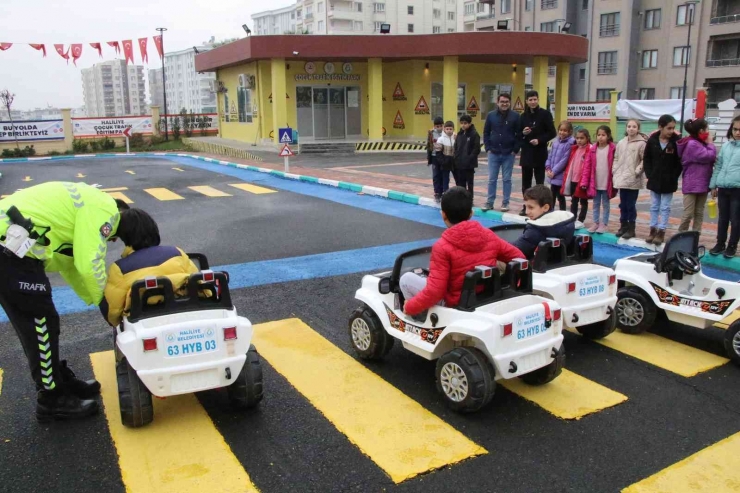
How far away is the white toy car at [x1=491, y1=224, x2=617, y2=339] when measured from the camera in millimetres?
4793

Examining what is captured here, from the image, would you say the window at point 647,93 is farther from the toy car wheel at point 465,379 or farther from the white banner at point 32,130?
the toy car wheel at point 465,379

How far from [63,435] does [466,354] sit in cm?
258

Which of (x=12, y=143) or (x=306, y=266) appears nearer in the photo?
(x=306, y=266)

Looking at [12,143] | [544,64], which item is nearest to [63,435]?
A: [544,64]

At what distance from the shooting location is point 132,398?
3760mm

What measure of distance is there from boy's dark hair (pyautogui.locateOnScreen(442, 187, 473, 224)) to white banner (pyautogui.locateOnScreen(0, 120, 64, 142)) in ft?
104

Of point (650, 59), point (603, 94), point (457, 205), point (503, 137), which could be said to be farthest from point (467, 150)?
point (603, 94)

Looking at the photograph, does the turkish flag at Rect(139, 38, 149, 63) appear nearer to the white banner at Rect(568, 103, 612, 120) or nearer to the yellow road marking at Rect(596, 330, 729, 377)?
the white banner at Rect(568, 103, 612, 120)

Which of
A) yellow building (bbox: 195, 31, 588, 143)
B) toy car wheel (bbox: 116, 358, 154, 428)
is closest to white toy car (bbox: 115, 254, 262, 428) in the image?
toy car wheel (bbox: 116, 358, 154, 428)

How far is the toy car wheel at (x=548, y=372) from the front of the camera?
4.23 m

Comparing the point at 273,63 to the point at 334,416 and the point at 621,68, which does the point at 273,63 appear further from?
the point at 621,68

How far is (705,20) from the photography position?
145 ft

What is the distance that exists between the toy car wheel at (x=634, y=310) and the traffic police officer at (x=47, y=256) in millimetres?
4228

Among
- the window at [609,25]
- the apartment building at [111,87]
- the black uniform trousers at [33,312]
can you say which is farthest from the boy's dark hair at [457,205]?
the apartment building at [111,87]
